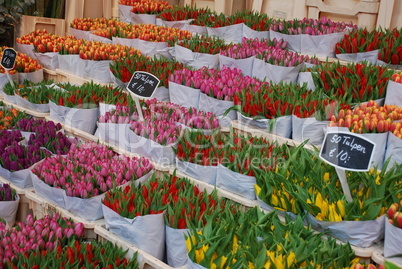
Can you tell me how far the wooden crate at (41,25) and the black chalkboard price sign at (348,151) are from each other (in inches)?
161

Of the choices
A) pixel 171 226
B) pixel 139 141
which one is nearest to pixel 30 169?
pixel 139 141

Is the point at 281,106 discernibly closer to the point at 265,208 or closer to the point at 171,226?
the point at 265,208

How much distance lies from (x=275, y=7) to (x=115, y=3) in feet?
6.20

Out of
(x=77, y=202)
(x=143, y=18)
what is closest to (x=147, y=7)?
(x=143, y=18)

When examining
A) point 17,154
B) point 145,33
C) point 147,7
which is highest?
point 147,7

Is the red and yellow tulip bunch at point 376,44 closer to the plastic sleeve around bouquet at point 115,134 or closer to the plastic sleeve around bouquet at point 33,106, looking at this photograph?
the plastic sleeve around bouquet at point 115,134

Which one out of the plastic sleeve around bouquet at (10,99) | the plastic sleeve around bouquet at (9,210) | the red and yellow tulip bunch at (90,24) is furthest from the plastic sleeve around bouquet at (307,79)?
the red and yellow tulip bunch at (90,24)

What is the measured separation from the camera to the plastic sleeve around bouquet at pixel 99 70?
Result: 347 centimetres

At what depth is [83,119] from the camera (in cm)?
297

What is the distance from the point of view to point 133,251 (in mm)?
1964

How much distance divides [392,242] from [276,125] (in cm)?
94

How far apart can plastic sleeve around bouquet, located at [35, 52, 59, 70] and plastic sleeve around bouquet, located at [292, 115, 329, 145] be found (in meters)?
2.33

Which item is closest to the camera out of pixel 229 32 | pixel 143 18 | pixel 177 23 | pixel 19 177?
pixel 19 177

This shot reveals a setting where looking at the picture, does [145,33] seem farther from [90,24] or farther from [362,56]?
[362,56]
